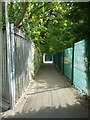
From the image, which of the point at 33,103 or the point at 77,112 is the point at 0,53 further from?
the point at 77,112

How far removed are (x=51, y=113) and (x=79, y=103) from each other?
1.16 metres

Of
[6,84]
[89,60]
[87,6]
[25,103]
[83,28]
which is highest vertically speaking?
[87,6]

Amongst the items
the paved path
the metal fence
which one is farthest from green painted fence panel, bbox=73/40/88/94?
the paved path

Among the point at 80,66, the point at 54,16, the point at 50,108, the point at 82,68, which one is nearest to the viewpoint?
the point at 50,108

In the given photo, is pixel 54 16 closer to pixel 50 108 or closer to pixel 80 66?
pixel 80 66

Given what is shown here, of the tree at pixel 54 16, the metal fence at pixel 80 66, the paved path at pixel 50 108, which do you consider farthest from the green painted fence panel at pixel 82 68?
the paved path at pixel 50 108

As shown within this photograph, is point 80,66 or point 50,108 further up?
point 80,66

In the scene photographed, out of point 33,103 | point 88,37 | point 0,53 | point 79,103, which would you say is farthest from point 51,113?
Result: point 88,37

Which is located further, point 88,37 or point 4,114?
point 88,37

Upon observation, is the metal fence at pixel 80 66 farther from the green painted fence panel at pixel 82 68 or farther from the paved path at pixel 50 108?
the paved path at pixel 50 108

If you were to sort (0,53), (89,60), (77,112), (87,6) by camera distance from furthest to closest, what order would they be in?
1. (89,60)
2. (0,53)
3. (77,112)
4. (87,6)

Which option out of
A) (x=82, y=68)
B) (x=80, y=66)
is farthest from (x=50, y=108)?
(x=80, y=66)

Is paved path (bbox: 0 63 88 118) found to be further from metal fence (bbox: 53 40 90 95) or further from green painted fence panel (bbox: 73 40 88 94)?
metal fence (bbox: 53 40 90 95)

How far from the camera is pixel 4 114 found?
3.21 m
